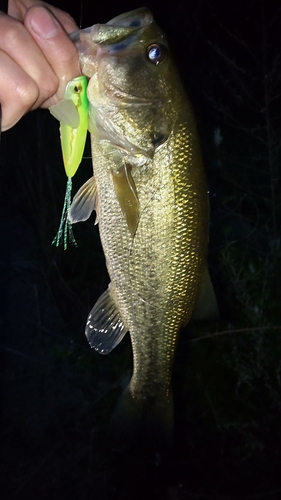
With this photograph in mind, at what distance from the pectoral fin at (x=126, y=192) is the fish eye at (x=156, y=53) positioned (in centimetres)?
28

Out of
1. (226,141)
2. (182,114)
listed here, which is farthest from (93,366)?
(182,114)

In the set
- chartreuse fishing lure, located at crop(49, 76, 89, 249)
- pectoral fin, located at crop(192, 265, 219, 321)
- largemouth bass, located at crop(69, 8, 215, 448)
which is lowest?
pectoral fin, located at crop(192, 265, 219, 321)

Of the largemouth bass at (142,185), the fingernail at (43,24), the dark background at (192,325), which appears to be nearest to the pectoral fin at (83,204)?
the largemouth bass at (142,185)

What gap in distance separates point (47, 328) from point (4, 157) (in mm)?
1560

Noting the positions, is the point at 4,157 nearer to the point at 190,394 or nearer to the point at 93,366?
the point at 93,366

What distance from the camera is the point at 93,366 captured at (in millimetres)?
3779

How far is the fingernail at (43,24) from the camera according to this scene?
0.90 m

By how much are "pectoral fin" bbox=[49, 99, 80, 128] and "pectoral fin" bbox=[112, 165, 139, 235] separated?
0.17m

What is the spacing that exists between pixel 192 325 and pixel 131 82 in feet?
10.3

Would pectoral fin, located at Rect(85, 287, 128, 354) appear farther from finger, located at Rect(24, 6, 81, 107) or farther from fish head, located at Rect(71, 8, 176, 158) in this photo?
finger, located at Rect(24, 6, 81, 107)

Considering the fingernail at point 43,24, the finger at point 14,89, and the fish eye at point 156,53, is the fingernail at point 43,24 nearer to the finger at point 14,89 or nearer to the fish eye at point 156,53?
the finger at point 14,89

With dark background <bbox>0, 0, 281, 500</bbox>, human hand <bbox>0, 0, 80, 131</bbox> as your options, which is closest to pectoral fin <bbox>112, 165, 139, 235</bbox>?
human hand <bbox>0, 0, 80, 131</bbox>

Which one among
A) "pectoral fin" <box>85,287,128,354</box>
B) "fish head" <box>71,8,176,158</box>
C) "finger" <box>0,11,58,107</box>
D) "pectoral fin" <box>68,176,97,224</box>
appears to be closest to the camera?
"finger" <box>0,11,58,107</box>

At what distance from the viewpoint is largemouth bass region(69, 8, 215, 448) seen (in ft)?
3.46
